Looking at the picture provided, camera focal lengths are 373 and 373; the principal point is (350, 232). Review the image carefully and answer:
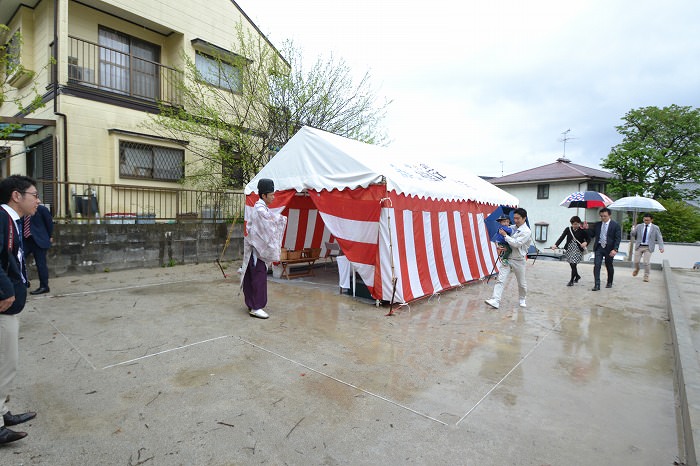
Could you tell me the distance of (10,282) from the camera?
2150 mm

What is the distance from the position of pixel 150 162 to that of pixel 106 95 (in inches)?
75.6

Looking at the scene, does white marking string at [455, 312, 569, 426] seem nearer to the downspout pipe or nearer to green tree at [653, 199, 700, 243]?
the downspout pipe

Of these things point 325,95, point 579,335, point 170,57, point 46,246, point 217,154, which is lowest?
point 579,335

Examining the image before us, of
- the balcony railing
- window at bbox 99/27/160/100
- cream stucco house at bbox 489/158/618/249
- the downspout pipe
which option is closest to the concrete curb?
the downspout pipe

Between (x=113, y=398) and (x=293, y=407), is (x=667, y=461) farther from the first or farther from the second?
(x=113, y=398)

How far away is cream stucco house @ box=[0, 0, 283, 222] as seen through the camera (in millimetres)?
8984

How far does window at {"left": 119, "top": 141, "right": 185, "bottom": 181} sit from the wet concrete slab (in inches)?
200

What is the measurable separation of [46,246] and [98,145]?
4.67m

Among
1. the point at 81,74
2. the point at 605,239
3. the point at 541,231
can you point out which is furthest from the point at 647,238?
the point at 541,231

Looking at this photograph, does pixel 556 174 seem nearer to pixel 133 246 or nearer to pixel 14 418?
pixel 133 246

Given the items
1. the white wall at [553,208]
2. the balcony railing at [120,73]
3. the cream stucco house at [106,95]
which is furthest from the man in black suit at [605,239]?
the white wall at [553,208]

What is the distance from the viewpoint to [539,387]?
10.9 feet

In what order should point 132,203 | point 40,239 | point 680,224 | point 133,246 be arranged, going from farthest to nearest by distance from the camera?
point 680,224 < point 132,203 < point 133,246 < point 40,239

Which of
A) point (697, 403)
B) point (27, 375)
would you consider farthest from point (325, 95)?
point (697, 403)
